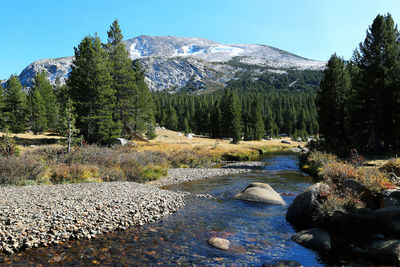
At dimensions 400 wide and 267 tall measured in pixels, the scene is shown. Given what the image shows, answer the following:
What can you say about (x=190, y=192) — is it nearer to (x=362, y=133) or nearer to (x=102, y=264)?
(x=102, y=264)

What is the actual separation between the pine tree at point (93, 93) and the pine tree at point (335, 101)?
30.0 m

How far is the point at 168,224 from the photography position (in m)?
10.7

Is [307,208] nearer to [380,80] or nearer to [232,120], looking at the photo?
[380,80]

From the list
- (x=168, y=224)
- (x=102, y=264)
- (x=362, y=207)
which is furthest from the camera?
(x=168, y=224)

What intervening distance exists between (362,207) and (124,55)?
137ft

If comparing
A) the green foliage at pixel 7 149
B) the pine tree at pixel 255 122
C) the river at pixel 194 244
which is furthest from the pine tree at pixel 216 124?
the river at pixel 194 244

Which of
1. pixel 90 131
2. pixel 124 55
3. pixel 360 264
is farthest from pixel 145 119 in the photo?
pixel 360 264

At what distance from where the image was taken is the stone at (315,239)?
8.41 meters

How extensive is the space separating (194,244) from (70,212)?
17.5ft

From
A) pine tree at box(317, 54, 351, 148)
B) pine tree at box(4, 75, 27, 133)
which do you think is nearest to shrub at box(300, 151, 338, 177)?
pine tree at box(317, 54, 351, 148)

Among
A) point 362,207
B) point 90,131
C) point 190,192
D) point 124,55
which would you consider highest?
point 124,55

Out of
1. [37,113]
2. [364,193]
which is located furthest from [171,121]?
[364,193]

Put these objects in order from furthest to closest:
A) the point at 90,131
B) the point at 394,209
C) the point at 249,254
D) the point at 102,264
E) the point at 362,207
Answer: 1. the point at 90,131
2. the point at 362,207
3. the point at 394,209
4. the point at 249,254
5. the point at 102,264

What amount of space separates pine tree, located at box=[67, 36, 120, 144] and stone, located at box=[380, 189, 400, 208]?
31.1 metres
